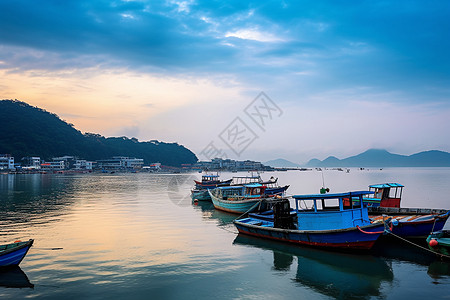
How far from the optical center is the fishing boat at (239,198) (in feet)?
107

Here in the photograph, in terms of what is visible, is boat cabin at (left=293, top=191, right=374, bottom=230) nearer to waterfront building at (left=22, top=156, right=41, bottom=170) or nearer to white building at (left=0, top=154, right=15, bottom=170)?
white building at (left=0, top=154, right=15, bottom=170)

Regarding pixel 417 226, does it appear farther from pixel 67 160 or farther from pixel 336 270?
pixel 67 160

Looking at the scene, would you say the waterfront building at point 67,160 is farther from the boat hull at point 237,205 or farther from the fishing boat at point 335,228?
the fishing boat at point 335,228

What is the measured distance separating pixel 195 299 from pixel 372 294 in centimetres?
733

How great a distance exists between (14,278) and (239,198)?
25136 millimetres

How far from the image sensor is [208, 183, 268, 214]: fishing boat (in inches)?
1286

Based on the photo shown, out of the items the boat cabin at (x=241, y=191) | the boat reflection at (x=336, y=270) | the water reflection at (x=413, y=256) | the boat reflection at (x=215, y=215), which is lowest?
the boat reflection at (x=215, y=215)

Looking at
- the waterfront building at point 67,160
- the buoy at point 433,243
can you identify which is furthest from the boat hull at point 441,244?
the waterfront building at point 67,160

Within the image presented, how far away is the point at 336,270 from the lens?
53.4 ft

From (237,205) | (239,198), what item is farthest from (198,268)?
(239,198)

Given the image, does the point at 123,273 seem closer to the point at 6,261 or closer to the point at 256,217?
the point at 6,261

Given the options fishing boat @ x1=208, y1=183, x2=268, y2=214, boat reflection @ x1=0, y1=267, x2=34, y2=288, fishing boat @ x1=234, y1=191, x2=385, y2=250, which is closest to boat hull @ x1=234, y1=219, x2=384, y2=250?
fishing boat @ x1=234, y1=191, x2=385, y2=250

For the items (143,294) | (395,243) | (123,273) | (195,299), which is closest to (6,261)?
(123,273)

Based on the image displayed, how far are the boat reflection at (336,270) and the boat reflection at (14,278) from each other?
1181cm
